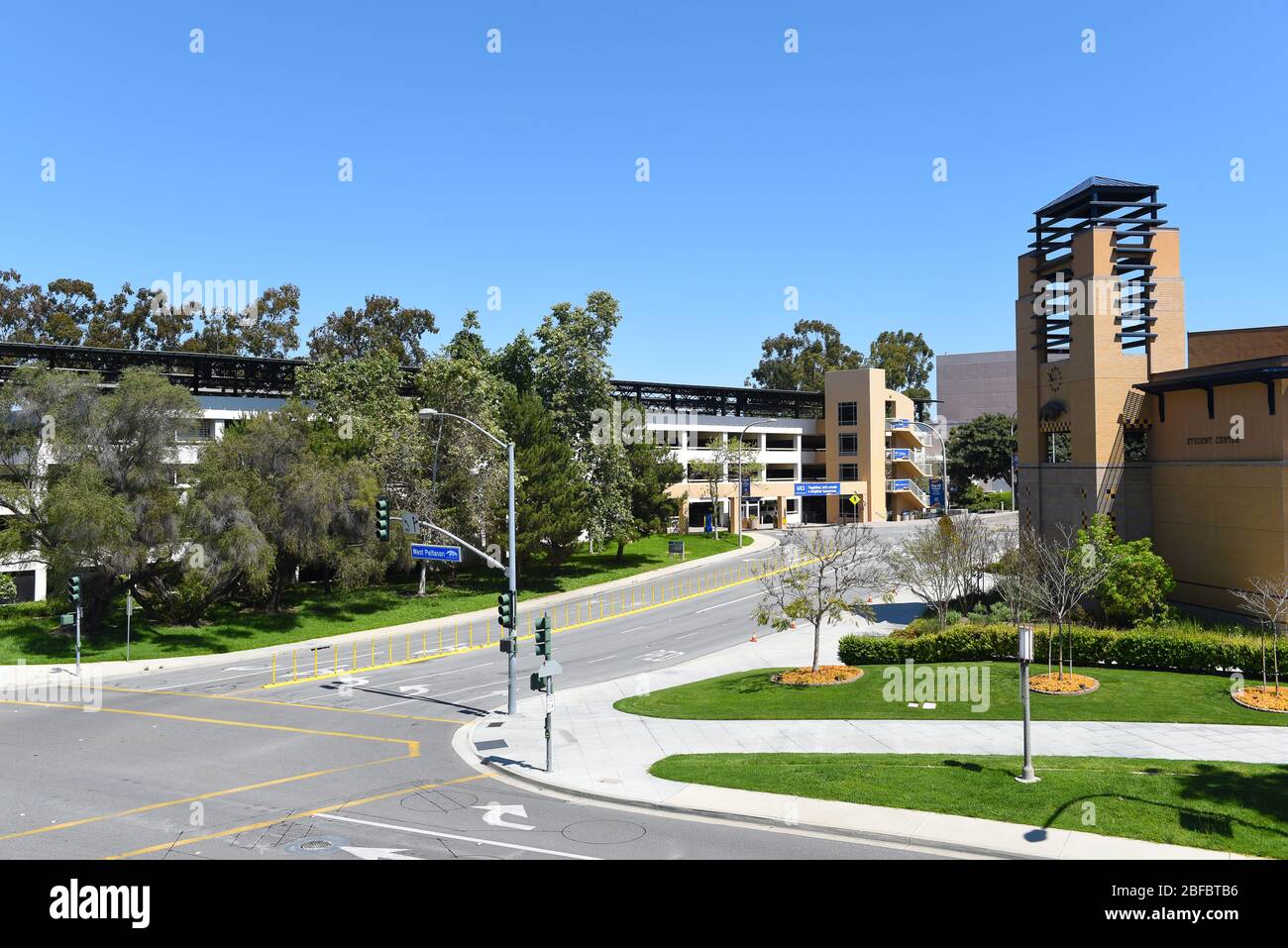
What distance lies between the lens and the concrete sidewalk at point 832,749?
591 inches

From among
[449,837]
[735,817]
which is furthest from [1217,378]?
[449,837]

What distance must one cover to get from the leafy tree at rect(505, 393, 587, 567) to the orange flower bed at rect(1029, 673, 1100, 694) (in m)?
30.2

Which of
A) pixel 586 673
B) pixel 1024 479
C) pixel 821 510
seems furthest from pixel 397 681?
pixel 821 510

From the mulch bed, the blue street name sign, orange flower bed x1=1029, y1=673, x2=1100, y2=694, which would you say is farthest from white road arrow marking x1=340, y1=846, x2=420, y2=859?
the mulch bed

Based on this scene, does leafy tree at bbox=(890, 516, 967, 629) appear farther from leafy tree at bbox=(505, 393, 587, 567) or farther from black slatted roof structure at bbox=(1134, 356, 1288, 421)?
leafy tree at bbox=(505, 393, 587, 567)

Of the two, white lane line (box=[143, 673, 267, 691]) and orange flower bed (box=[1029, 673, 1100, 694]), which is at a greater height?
orange flower bed (box=[1029, 673, 1100, 694])

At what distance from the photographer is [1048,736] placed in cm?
2188

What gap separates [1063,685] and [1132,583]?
6983mm

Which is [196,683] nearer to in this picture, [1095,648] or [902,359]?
[1095,648]

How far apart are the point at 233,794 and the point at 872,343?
418ft

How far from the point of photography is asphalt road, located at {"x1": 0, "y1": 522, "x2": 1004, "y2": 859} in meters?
15.3

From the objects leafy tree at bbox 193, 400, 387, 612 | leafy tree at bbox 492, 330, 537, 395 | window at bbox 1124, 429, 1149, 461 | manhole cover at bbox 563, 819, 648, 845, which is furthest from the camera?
leafy tree at bbox 492, 330, 537, 395

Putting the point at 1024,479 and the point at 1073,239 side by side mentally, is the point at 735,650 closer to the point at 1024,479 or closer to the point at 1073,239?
the point at 1024,479

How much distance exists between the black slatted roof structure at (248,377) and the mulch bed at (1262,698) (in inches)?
1919
